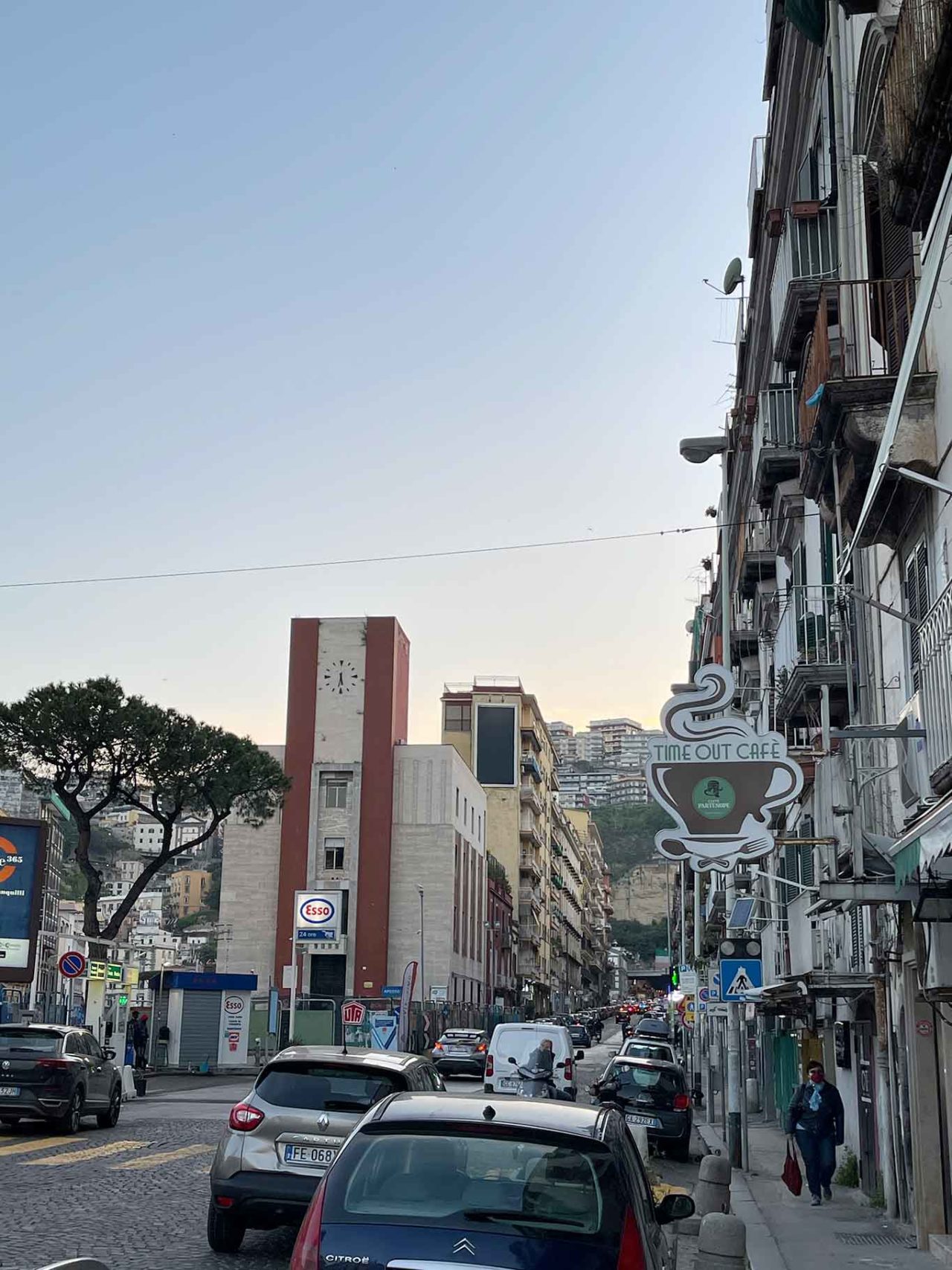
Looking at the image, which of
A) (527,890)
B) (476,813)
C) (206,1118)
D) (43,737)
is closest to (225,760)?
(43,737)

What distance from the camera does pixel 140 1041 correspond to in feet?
133

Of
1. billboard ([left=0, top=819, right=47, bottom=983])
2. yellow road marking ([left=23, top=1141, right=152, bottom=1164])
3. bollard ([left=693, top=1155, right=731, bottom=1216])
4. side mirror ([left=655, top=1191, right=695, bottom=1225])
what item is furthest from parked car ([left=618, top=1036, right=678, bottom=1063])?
side mirror ([left=655, top=1191, right=695, bottom=1225])

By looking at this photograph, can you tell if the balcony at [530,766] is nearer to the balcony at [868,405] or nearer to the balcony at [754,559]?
the balcony at [754,559]

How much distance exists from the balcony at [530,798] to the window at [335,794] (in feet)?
108

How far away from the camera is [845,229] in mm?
15953

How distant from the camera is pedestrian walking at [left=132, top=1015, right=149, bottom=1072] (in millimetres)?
38375

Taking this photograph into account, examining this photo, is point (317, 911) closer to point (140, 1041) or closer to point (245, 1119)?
point (140, 1041)

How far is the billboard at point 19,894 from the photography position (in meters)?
33.3

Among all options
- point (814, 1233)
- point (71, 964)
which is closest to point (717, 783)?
point (814, 1233)

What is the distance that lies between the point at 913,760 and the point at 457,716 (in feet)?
316

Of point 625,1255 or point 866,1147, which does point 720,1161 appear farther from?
point 625,1255

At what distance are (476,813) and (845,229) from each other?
245 feet

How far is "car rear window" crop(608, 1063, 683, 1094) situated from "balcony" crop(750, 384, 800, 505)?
10.2 m

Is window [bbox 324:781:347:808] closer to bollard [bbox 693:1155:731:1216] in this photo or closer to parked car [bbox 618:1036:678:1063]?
parked car [bbox 618:1036:678:1063]
